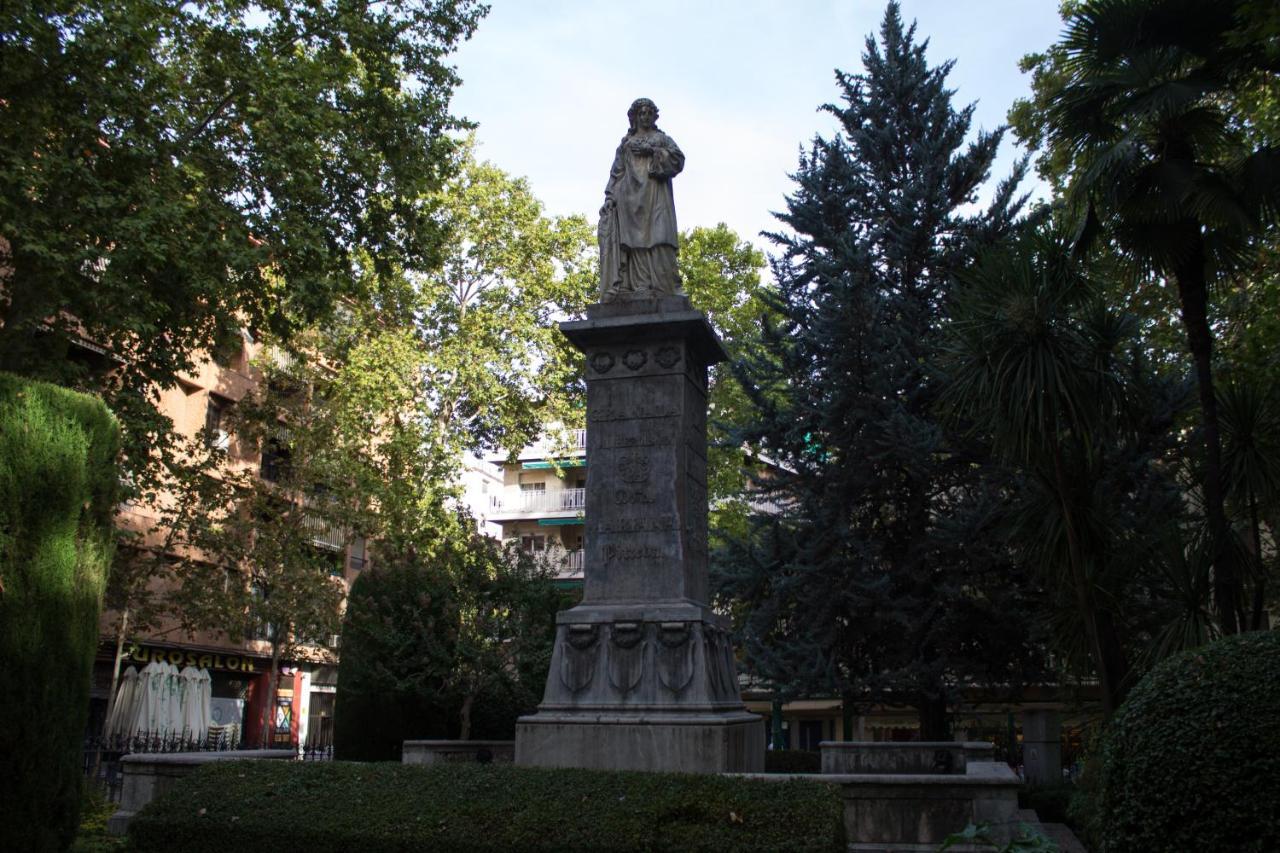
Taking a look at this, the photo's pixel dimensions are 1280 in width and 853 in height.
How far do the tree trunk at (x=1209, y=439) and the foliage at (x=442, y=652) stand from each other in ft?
38.8

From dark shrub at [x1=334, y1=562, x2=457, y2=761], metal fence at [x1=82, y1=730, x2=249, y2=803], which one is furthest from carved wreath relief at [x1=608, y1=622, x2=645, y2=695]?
metal fence at [x1=82, y1=730, x2=249, y2=803]

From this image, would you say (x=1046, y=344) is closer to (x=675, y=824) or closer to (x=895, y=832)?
(x=895, y=832)

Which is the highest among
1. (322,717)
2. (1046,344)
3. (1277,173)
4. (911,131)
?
(911,131)

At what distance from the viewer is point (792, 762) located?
750 inches

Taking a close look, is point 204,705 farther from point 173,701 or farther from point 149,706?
point 149,706

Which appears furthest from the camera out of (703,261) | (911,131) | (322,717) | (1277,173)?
(322,717)

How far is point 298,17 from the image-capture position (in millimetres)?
18656

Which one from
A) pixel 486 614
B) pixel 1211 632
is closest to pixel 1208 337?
pixel 1211 632

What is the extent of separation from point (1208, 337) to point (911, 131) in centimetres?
999

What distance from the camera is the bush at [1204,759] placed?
6.46 meters

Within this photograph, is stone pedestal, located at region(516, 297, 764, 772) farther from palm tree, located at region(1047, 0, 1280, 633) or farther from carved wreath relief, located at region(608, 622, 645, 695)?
palm tree, located at region(1047, 0, 1280, 633)

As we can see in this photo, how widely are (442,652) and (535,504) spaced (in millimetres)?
30654

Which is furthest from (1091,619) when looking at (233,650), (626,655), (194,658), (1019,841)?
(233,650)

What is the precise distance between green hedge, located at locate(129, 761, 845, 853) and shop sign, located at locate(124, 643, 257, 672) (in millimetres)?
20109
